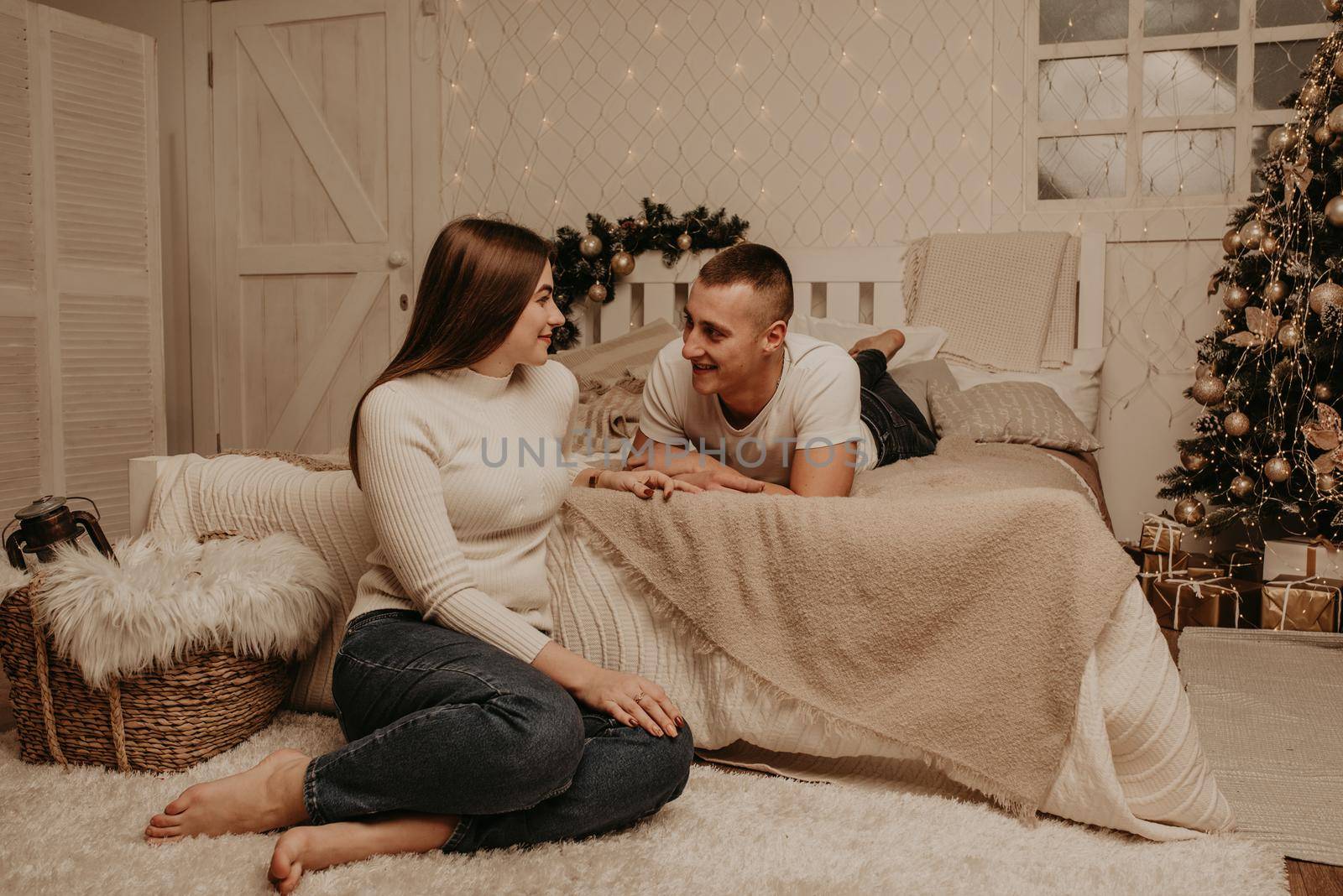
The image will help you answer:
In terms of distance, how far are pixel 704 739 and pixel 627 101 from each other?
2.86 metres

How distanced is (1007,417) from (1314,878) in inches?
60.0

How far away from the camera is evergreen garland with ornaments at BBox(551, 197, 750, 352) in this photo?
12.1 ft

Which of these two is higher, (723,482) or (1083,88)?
(1083,88)

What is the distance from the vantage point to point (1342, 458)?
8.34 feet

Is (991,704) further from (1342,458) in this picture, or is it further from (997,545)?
(1342,458)

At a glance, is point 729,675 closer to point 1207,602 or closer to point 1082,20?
point 1207,602

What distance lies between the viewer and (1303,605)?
2.64 meters

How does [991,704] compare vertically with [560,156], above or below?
below

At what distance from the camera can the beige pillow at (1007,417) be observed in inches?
108

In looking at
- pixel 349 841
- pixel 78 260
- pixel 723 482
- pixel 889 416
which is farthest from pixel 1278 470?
pixel 78 260

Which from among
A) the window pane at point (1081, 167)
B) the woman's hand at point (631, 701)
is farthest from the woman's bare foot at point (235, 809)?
the window pane at point (1081, 167)

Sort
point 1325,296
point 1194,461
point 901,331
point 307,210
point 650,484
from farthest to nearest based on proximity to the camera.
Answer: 1. point 307,210
2. point 901,331
3. point 1194,461
4. point 1325,296
5. point 650,484

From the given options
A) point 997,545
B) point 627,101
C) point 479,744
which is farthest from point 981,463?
point 627,101

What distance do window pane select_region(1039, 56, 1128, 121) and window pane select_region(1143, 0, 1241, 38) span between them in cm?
14
